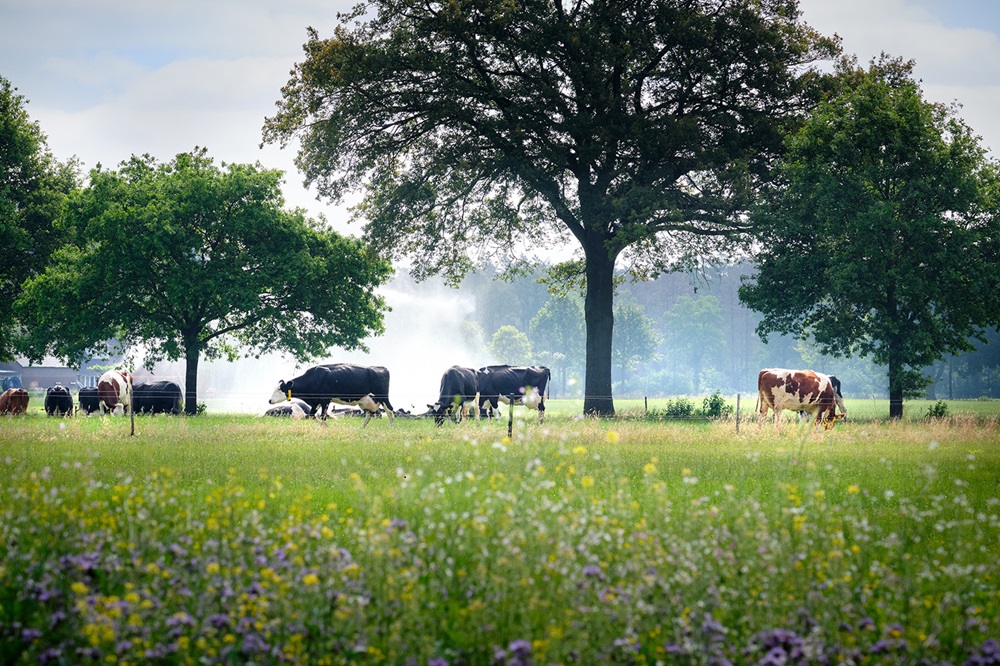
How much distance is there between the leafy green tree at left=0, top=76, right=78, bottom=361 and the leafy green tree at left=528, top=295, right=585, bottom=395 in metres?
81.0

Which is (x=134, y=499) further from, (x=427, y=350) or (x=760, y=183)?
(x=427, y=350)

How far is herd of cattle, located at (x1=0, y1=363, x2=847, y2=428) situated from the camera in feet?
101

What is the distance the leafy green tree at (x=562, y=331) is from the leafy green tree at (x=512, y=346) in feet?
16.9

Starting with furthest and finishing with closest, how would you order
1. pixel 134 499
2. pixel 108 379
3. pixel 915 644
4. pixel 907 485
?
pixel 108 379
pixel 907 485
pixel 134 499
pixel 915 644

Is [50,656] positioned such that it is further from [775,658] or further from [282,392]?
[282,392]

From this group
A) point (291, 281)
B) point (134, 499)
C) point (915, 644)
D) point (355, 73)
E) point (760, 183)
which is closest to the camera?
point (915, 644)

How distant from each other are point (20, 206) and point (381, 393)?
2390cm

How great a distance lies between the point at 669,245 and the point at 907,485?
23989mm

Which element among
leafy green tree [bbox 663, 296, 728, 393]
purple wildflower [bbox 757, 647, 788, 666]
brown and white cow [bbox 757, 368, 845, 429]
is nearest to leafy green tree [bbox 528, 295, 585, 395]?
leafy green tree [bbox 663, 296, 728, 393]

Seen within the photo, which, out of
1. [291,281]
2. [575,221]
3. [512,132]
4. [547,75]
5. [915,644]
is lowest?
[915,644]

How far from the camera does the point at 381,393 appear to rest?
1346 inches

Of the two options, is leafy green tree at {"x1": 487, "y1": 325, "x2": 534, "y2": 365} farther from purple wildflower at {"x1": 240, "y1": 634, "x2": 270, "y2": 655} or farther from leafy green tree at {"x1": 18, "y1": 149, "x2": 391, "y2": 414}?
purple wildflower at {"x1": 240, "y1": 634, "x2": 270, "y2": 655}

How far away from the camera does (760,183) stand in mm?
36250

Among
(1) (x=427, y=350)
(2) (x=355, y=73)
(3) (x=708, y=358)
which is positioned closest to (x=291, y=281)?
(2) (x=355, y=73)
